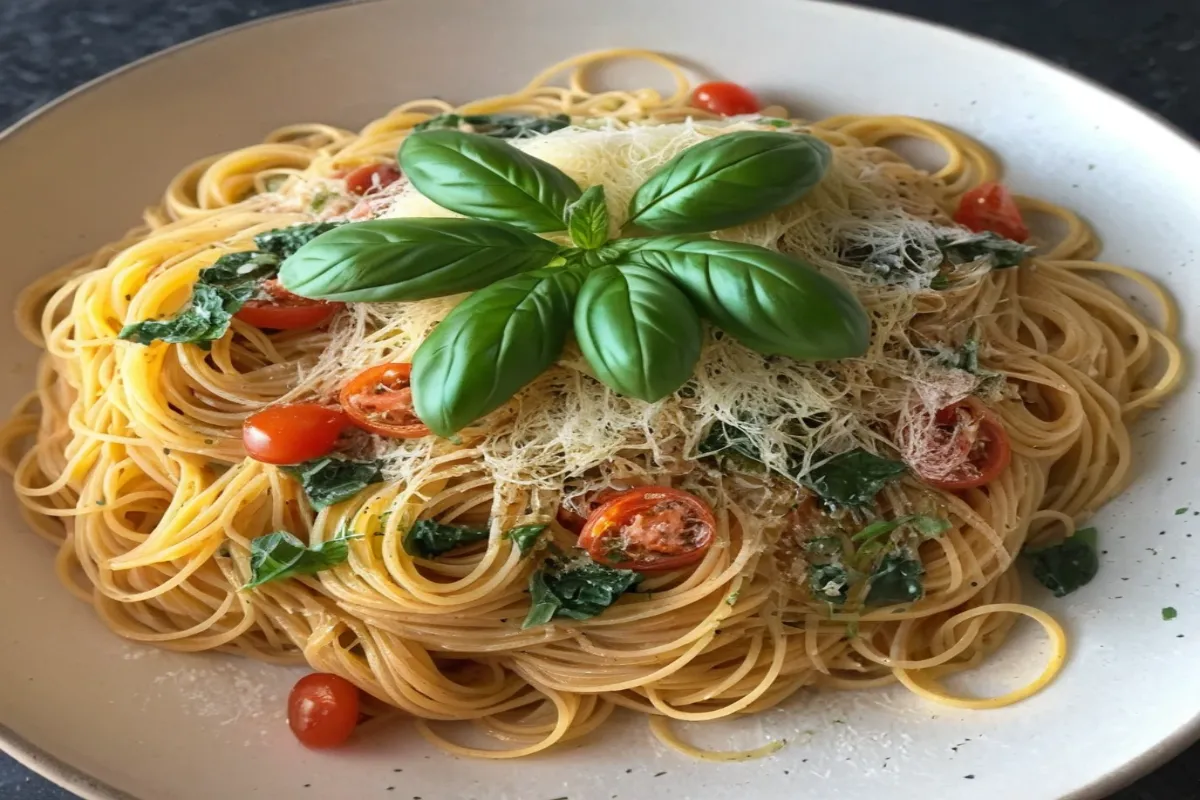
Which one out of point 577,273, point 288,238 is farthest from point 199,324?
point 577,273

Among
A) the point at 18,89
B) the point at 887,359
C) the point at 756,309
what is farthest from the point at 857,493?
the point at 18,89

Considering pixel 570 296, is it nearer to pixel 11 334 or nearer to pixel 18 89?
pixel 11 334

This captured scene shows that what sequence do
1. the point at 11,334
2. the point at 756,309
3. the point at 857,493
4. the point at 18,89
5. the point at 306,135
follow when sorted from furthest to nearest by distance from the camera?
the point at 18,89 → the point at 306,135 → the point at 11,334 → the point at 857,493 → the point at 756,309

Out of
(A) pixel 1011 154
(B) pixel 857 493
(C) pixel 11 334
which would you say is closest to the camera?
(B) pixel 857 493

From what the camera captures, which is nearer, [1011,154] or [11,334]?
[11,334]

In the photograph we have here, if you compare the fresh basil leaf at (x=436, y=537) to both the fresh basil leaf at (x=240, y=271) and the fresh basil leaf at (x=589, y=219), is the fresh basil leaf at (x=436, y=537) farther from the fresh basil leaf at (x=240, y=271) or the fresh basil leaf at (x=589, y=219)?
the fresh basil leaf at (x=240, y=271)

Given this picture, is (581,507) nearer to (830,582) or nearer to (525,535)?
(525,535)
